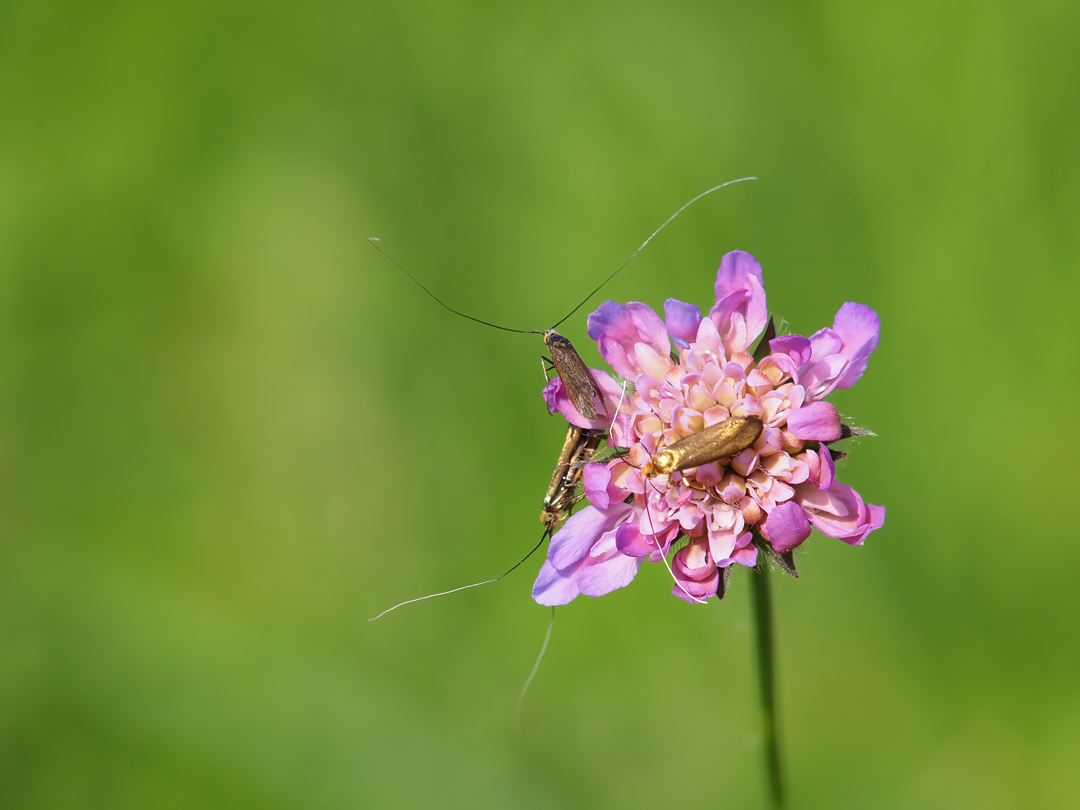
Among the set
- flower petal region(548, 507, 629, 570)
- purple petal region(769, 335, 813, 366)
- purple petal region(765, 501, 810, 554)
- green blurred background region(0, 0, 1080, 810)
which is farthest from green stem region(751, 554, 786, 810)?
green blurred background region(0, 0, 1080, 810)

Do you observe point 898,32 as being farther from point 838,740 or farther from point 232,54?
point 232,54

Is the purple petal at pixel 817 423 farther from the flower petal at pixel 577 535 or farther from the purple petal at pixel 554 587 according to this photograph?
the purple petal at pixel 554 587

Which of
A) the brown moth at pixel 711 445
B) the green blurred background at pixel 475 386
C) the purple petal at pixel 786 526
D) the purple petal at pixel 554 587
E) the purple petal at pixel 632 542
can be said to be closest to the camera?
the purple petal at pixel 786 526

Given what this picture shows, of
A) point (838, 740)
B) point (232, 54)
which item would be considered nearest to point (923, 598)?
point (838, 740)

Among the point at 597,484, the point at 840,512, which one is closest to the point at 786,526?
the point at 840,512

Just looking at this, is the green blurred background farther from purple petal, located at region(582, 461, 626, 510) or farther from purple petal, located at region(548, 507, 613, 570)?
purple petal, located at region(582, 461, 626, 510)

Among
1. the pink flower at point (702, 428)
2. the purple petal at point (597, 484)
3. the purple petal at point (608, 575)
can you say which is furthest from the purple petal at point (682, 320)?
the purple petal at point (608, 575)
